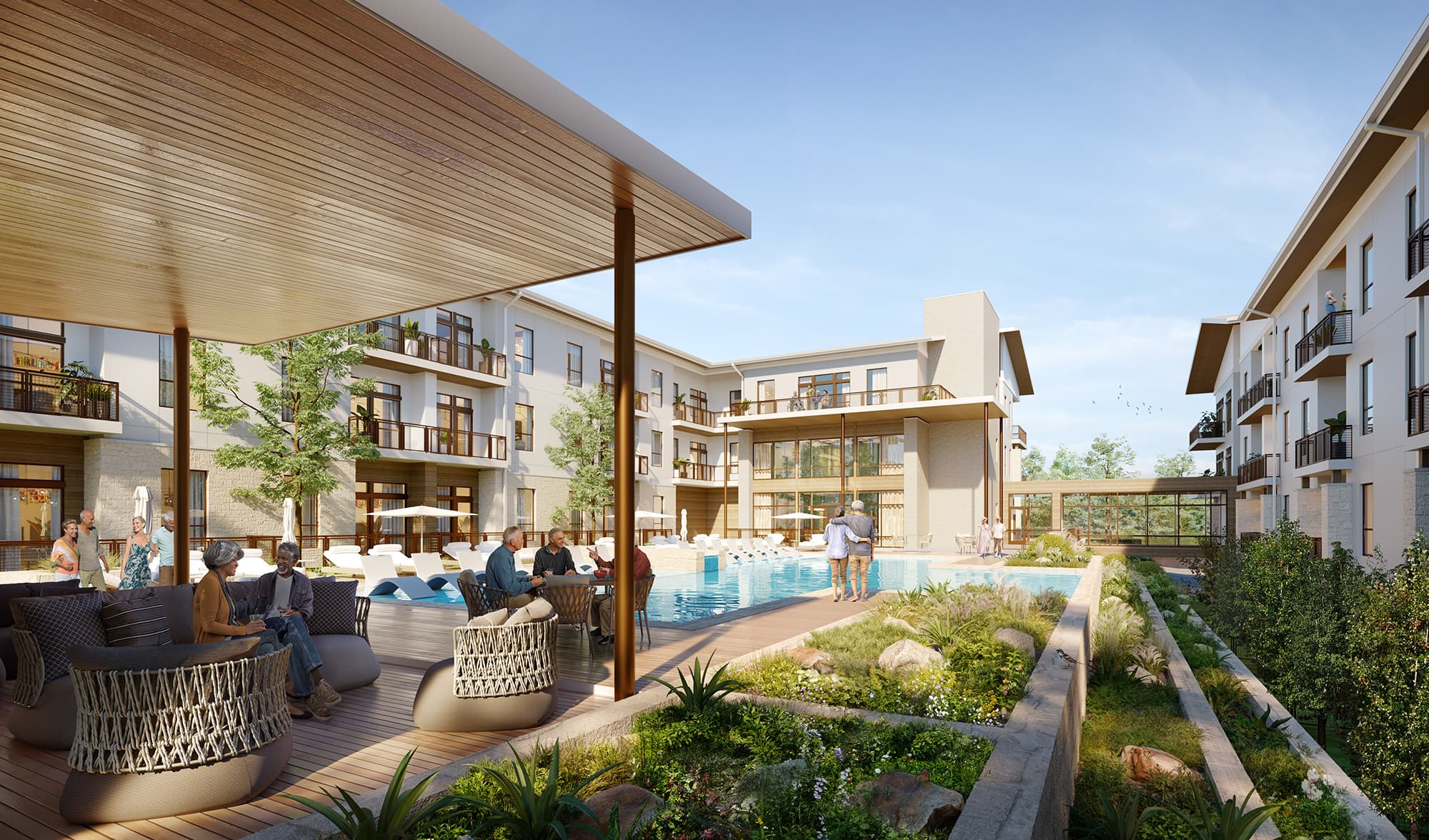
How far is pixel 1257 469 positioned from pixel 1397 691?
83.7 ft

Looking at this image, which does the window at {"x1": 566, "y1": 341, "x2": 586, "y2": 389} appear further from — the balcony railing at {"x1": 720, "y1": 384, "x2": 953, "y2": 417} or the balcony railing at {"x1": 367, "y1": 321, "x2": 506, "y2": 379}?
the balcony railing at {"x1": 720, "y1": 384, "x2": 953, "y2": 417}

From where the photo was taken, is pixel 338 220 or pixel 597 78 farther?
A: pixel 597 78

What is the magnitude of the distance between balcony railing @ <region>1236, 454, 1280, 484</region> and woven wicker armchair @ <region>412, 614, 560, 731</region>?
91.2 feet

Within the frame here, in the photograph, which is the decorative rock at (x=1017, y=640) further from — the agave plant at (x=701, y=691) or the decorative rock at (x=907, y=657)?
the agave plant at (x=701, y=691)

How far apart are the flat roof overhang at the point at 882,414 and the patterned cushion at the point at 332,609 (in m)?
25.8

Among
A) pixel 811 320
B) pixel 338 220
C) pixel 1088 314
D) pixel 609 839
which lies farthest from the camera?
pixel 811 320

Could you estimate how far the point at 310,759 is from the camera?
4711 millimetres

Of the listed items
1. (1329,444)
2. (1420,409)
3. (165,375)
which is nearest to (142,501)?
(165,375)

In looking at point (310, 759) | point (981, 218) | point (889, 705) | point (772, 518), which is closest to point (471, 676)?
point (310, 759)

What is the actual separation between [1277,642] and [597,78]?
18148mm

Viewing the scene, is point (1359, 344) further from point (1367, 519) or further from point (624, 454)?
point (624, 454)

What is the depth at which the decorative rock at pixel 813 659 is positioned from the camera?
7.11 m


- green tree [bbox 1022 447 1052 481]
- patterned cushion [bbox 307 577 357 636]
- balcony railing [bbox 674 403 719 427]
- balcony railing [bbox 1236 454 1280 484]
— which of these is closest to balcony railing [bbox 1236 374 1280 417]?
balcony railing [bbox 1236 454 1280 484]

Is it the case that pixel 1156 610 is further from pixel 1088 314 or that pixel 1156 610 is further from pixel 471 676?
pixel 1088 314
